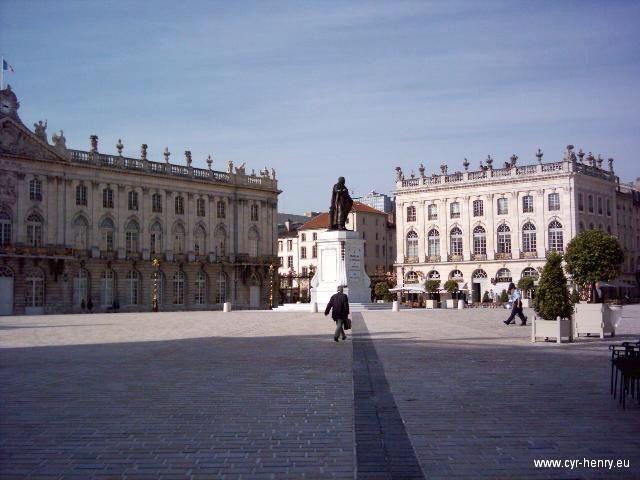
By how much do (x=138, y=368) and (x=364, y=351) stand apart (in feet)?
17.1

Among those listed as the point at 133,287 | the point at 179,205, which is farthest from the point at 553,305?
the point at 179,205

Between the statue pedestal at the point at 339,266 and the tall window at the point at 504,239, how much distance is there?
38.1 m

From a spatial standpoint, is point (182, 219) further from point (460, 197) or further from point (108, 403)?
point (108, 403)

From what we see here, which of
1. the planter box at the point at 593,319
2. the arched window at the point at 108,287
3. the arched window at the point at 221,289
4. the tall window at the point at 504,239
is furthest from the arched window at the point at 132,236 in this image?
the planter box at the point at 593,319

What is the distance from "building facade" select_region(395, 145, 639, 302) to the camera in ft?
247

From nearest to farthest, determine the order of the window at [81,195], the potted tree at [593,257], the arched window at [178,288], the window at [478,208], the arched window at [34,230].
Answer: the potted tree at [593,257], the arched window at [34,230], the window at [81,195], the arched window at [178,288], the window at [478,208]

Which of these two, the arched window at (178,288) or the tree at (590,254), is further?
the arched window at (178,288)

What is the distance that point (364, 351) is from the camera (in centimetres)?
1738

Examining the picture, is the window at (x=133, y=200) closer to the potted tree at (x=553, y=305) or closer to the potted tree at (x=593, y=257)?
the potted tree at (x=593, y=257)

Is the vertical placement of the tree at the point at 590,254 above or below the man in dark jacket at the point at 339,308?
above

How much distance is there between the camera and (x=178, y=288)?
69688 mm

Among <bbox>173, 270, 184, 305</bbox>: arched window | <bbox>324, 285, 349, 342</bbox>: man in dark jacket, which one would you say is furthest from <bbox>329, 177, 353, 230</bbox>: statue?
<bbox>173, 270, 184, 305</bbox>: arched window

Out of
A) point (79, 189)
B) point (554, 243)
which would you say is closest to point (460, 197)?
point (554, 243)

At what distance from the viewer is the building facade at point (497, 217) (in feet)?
247
